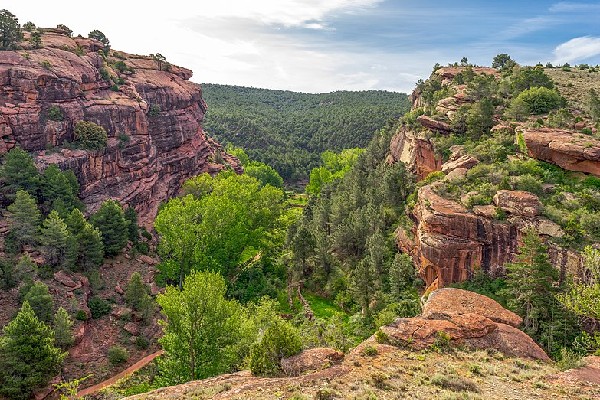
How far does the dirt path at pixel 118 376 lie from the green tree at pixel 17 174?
25.9 m

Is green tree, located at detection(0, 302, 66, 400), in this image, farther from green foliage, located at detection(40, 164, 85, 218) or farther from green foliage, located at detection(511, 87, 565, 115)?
green foliage, located at detection(511, 87, 565, 115)

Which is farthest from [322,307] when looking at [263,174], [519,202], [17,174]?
[263,174]

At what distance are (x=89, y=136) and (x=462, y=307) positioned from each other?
58.9 m

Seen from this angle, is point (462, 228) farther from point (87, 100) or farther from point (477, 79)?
point (87, 100)

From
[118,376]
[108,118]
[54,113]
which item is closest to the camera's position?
[118,376]

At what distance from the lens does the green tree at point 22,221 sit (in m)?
44.8

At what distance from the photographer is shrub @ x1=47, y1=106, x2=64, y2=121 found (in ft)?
199

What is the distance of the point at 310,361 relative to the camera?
2038cm

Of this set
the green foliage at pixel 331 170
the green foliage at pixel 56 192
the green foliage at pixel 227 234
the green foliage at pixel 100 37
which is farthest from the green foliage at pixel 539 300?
the green foliage at pixel 100 37

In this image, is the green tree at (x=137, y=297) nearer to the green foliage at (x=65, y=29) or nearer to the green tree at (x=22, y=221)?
the green tree at (x=22, y=221)

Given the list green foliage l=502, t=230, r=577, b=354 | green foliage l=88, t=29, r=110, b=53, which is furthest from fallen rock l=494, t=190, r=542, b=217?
green foliage l=88, t=29, r=110, b=53

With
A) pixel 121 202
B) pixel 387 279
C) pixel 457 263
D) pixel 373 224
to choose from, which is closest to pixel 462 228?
pixel 457 263

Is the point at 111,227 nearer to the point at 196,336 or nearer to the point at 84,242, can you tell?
the point at 84,242

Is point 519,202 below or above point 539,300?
above
